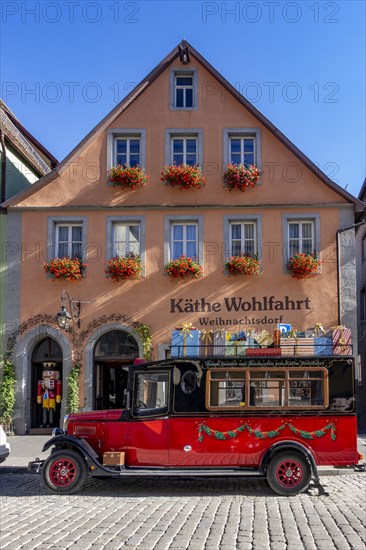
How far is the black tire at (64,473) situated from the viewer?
34.5 feet

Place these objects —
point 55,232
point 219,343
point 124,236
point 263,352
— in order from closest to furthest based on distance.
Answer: point 263,352, point 219,343, point 124,236, point 55,232

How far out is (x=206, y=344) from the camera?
11188 millimetres

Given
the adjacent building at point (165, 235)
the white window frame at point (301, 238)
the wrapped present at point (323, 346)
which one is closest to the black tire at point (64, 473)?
the wrapped present at point (323, 346)

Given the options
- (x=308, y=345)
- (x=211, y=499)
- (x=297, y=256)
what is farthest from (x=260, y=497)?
(x=297, y=256)

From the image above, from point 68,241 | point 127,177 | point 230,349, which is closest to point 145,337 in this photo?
point 68,241

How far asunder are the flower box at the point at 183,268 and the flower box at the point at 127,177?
2.59m

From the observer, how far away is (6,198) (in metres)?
20.9

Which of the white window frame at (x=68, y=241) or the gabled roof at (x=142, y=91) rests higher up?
the gabled roof at (x=142, y=91)

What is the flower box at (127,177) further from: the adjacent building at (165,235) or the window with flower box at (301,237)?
the window with flower box at (301,237)

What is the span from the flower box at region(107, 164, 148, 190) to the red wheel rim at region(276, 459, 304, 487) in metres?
11.1

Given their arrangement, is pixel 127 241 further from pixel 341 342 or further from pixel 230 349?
pixel 341 342

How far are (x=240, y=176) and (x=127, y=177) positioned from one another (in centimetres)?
330

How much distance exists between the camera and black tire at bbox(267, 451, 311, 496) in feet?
34.0

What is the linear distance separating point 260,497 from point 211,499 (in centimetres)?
79
